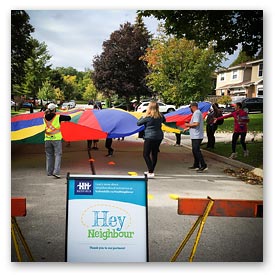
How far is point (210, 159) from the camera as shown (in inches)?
149

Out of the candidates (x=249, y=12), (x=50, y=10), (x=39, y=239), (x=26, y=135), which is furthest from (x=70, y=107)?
(x=249, y=12)

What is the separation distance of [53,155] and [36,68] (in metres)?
1.10

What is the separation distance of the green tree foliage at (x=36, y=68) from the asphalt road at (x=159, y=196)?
0.67m

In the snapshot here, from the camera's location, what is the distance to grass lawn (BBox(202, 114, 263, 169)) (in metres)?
3.29

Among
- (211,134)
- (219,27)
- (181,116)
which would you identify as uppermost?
(219,27)

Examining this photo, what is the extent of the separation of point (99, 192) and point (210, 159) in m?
1.71

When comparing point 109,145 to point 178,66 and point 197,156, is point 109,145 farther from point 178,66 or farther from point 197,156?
point 178,66

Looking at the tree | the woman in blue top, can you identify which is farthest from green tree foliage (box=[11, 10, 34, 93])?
the woman in blue top

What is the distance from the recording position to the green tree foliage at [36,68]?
3.33 m

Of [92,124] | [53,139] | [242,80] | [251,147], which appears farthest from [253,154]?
[53,139]

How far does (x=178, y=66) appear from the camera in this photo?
133 inches

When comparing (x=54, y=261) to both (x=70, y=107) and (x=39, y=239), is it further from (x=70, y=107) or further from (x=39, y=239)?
(x=70, y=107)

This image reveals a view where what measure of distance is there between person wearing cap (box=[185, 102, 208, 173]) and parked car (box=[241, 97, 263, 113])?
1.91 ft

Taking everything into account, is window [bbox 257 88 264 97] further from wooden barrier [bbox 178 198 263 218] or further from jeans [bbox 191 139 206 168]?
wooden barrier [bbox 178 198 263 218]
